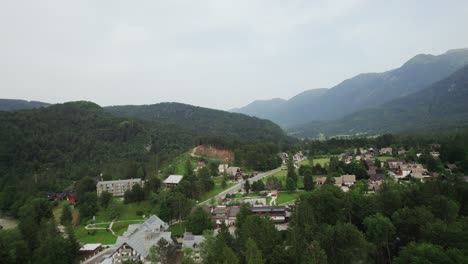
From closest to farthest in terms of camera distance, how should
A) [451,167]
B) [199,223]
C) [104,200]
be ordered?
[199,223] → [104,200] → [451,167]

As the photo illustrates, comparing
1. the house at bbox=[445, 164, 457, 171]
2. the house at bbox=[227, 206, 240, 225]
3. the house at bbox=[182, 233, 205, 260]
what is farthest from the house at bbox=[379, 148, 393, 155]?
the house at bbox=[182, 233, 205, 260]

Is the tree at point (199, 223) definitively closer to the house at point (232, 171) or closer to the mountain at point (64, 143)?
the house at point (232, 171)

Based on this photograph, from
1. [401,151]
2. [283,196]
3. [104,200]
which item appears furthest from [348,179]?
[104,200]

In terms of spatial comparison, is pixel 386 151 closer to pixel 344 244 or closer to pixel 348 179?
pixel 348 179

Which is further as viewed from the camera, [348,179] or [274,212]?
[348,179]

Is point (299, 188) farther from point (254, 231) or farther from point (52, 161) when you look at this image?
point (52, 161)

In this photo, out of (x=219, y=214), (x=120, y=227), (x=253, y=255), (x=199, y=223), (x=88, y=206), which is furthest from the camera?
(x=88, y=206)

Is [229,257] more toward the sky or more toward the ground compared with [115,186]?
more toward the sky

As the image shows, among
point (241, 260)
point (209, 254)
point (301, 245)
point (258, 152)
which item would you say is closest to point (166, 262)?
point (209, 254)
